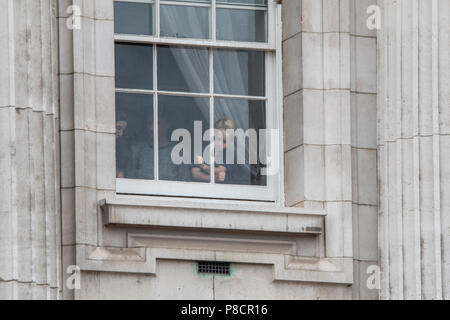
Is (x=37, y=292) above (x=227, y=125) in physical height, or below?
below

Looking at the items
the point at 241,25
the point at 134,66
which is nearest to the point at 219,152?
the point at 134,66

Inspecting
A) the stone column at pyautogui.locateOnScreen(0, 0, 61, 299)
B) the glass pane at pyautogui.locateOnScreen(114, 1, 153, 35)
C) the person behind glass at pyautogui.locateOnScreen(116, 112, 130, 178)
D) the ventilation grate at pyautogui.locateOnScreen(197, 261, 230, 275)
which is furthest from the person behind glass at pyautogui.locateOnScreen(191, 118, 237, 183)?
the stone column at pyautogui.locateOnScreen(0, 0, 61, 299)

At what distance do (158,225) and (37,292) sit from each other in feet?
5.40

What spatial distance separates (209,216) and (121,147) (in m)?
1.17

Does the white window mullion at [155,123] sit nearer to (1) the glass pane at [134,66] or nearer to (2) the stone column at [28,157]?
(1) the glass pane at [134,66]

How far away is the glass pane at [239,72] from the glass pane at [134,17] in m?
0.74

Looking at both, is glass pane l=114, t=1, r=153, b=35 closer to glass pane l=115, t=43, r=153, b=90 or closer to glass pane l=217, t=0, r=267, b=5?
glass pane l=115, t=43, r=153, b=90

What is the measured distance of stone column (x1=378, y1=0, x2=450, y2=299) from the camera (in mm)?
22500

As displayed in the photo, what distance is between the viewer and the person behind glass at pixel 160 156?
2305 cm

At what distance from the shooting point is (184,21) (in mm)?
23469

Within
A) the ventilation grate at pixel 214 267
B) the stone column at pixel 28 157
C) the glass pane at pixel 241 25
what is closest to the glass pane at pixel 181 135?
the glass pane at pixel 241 25
